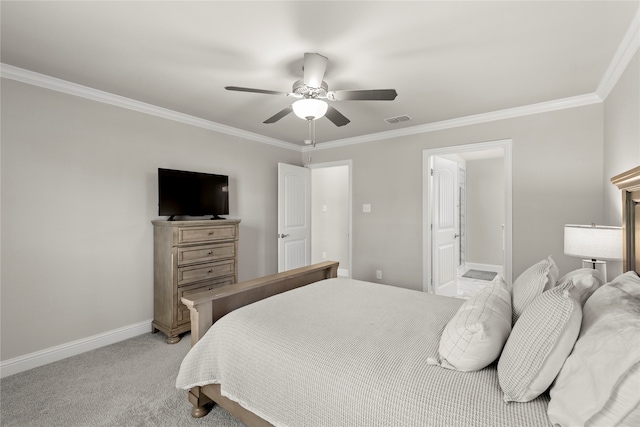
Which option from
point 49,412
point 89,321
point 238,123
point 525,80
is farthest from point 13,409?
point 525,80

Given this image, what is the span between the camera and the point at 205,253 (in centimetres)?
319

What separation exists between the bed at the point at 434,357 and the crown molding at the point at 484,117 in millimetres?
1420

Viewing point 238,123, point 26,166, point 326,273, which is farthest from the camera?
point 238,123

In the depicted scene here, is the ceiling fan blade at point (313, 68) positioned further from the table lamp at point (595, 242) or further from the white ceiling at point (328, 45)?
the table lamp at point (595, 242)

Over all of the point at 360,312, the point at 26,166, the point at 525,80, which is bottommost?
the point at 360,312

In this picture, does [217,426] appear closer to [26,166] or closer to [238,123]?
[26,166]

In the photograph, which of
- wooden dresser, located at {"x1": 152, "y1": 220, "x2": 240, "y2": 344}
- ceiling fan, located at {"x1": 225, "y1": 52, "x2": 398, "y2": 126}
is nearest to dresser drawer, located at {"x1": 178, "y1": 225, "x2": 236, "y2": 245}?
wooden dresser, located at {"x1": 152, "y1": 220, "x2": 240, "y2": 344}

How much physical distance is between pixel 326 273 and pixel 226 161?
2.04m

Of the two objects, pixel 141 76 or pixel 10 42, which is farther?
pixel 141 76

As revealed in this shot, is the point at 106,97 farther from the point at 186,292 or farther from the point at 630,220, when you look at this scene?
the point at 630,220

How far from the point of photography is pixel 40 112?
2494mm

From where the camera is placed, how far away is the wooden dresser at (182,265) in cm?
296

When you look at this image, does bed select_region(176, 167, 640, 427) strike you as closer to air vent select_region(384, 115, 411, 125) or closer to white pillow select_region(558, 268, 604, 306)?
white pillow select_region(558, 268, 604, 306)

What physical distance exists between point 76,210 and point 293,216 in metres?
2.58
